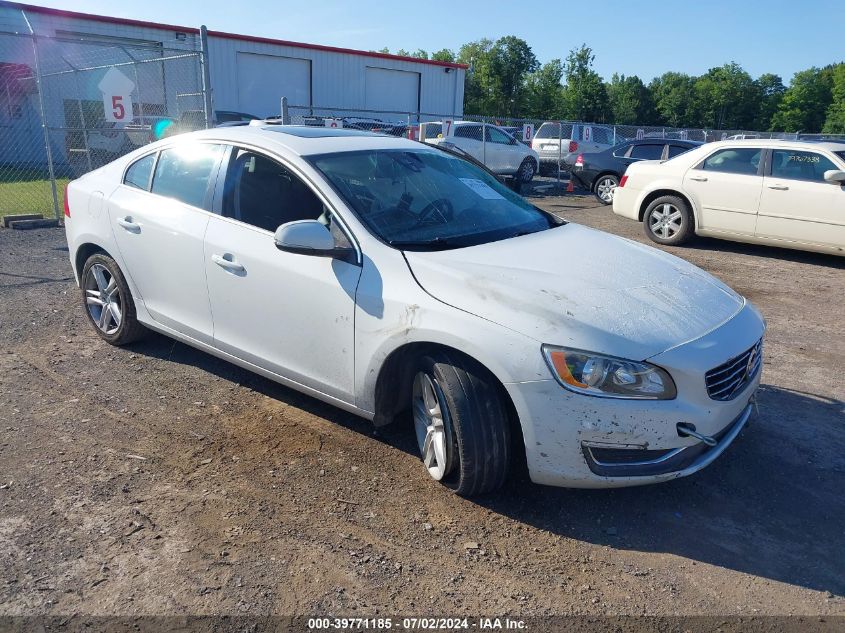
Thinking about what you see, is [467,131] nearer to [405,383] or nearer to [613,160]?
[613,160]

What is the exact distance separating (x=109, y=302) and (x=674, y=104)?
3454 inches

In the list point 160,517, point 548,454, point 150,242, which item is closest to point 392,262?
point 548,454

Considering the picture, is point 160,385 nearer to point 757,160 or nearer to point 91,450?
point 91,450

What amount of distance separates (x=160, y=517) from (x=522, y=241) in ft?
7.59

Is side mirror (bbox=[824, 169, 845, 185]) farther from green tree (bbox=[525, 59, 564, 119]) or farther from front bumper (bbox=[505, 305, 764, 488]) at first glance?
green tree (bbox=[525, 59, 564, 119])

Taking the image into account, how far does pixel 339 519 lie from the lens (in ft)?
10.2

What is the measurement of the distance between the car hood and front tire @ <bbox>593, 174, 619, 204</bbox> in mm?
11727

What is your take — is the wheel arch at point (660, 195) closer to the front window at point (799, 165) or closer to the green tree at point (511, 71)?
the front window at point (799, 165)

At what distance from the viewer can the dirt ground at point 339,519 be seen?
2635 millimetres

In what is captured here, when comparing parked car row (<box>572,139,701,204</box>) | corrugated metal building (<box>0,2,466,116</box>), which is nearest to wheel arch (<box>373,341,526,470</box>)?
parked car row (<box>572,139,701,204</box>)

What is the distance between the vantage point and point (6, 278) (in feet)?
24.0

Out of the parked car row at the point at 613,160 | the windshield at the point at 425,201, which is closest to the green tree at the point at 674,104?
the parked car row at the point at 613,160

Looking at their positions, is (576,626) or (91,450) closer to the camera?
(576,626)

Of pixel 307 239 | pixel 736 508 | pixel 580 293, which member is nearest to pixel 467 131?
pixel 307 239
